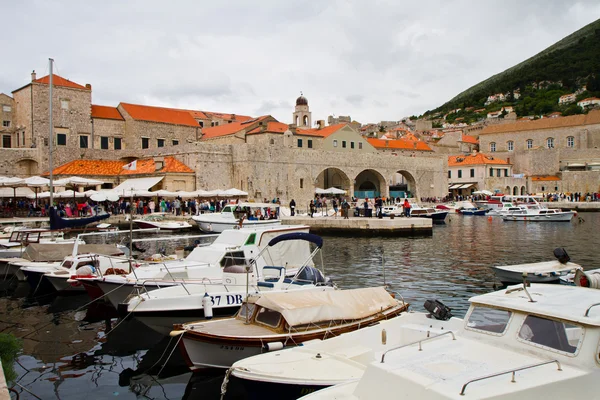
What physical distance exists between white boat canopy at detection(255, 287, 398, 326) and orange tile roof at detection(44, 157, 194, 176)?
95.4 ft

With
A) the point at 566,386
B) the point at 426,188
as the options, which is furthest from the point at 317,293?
the point at 426,188

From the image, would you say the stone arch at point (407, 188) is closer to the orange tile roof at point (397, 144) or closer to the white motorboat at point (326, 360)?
the orange tile roof at point (397, 144)

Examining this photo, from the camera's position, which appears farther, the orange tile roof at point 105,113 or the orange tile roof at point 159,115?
the orange tile roof at point 159,115

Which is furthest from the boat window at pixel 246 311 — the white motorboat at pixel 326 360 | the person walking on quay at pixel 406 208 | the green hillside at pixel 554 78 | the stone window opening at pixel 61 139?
the green hillside at pixel 554 78

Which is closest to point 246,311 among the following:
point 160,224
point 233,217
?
point 233,217

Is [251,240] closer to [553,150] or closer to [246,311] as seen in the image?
[246,311]

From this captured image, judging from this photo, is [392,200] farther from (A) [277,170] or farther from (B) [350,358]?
(B) [350,358]

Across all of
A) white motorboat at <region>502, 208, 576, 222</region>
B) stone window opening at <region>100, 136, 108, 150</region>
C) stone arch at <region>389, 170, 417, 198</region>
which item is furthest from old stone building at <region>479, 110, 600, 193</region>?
stone window opening at <region>100, 136, 108, 150</region>

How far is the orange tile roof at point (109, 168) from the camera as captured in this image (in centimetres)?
3575

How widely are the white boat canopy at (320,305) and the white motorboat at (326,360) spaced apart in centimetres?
66

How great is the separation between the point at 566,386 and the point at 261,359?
10.3ft

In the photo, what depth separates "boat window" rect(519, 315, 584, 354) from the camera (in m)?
4.55

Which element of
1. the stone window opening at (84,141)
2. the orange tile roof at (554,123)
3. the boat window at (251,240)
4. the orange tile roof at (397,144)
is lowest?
the boat window at (251,240)

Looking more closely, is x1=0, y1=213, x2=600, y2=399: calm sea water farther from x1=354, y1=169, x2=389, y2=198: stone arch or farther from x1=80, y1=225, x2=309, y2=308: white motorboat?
x1=354, y1=169, x2=389, y2=198: stone arch
